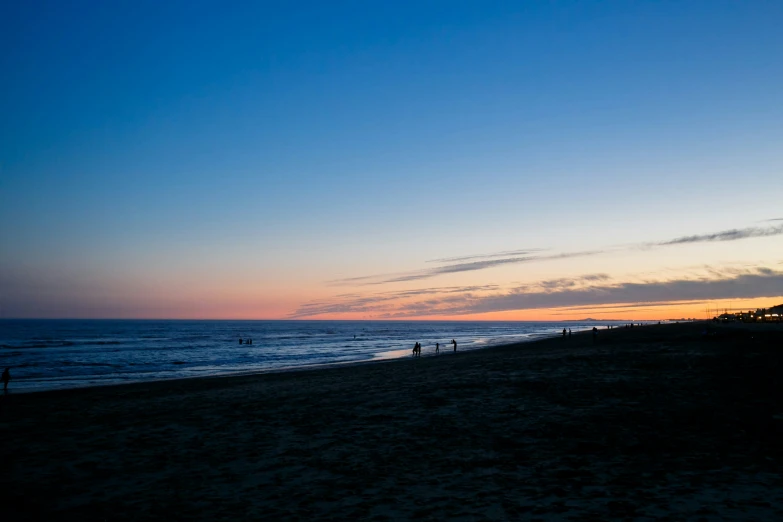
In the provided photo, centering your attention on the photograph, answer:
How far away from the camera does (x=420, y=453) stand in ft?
39.7

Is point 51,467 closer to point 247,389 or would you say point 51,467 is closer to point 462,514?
point 462,514

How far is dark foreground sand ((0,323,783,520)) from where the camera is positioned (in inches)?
340

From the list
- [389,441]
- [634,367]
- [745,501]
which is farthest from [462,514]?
[634,367]

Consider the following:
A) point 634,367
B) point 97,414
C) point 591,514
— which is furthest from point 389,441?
point 634,367

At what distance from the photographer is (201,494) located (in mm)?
9734

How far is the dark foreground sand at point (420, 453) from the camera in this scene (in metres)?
8.62

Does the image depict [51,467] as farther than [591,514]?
Yes

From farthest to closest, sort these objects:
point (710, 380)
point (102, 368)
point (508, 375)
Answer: point (102, 368) < point (508, 375) < point (710, 380)

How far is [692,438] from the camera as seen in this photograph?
12.4m

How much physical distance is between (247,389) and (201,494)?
698 inches

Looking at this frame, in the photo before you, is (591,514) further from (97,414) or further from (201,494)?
(97,414)

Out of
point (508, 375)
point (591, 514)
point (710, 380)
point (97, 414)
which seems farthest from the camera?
point (508, 375)

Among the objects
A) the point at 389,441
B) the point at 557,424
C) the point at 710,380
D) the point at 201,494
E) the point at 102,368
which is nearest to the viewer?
the point at 201,494

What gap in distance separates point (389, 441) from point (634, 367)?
19.8m
